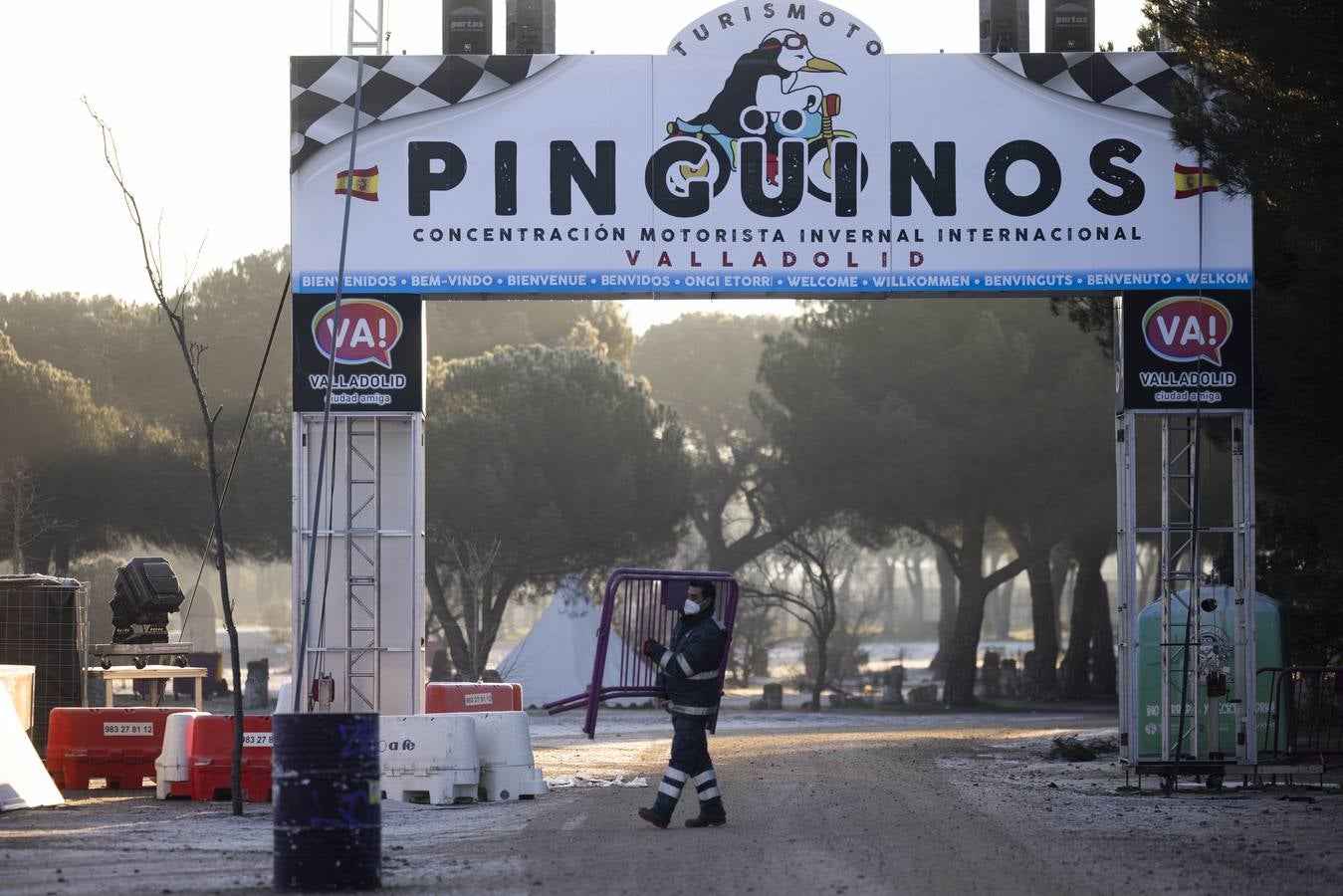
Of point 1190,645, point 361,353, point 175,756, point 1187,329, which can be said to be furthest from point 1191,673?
point 175,756

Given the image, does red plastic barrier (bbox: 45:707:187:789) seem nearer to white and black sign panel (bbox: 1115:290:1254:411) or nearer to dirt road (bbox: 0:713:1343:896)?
dirt road (bbox: 0:713:1343:896)

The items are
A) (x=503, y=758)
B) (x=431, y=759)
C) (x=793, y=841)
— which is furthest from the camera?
(x=503, y=758)

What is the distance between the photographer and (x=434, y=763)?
15.6m

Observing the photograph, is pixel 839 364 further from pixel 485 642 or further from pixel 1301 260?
pixel 1301 260

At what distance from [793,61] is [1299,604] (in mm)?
13371

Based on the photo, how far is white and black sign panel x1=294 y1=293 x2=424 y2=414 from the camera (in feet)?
60.1

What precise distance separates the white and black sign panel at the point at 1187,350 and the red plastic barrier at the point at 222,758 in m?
9.26

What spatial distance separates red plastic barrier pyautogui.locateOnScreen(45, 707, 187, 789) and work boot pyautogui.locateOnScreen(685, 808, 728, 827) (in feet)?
20.7

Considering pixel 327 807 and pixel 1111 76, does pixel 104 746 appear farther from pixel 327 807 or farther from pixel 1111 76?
pixel 1111 76

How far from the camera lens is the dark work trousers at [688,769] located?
41.8 feet

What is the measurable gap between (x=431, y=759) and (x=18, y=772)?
3401 mm

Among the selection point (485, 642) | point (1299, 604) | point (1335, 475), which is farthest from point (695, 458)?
point (1335, 475)

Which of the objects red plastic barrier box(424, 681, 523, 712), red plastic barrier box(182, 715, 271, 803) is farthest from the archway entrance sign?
red plastic barrier box(182, 715, 271, 803)

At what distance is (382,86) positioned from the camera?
1858 centimetres
